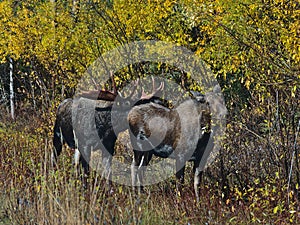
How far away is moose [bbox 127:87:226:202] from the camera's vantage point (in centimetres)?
834

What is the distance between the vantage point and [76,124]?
10.1 metres

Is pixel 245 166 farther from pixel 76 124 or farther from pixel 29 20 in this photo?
pixel 29 20

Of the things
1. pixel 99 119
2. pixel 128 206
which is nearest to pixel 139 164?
pixel 99 119

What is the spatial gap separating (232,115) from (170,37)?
2.58 m

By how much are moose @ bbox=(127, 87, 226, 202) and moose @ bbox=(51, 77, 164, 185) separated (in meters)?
0.58

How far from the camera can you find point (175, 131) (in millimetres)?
8570

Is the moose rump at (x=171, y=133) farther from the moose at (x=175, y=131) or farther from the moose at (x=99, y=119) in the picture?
the moose at (x=99, y=119)

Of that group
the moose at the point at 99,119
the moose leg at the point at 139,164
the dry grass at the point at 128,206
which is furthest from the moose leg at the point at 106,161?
the dry grass at the point at 128,206

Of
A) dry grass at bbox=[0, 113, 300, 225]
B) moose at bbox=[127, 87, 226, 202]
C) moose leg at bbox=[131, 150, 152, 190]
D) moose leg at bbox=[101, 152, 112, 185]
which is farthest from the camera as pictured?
moose leg at bbox=[101, 152, 112, 185]

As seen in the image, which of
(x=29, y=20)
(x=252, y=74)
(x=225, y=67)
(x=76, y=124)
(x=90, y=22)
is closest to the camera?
(x=252, y=74)

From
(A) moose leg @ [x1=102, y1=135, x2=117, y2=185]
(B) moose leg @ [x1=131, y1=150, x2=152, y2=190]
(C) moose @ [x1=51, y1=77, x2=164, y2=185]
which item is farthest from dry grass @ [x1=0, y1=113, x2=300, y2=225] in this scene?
(C) moose @ [x1=51, y1=77, x2=164, y2=185]

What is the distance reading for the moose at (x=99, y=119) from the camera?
9.72m

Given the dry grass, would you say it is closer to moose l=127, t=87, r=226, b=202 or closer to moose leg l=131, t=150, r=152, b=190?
moose l=127, t=87, r=226, b=202

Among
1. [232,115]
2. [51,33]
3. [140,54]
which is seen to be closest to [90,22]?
[51,33]
